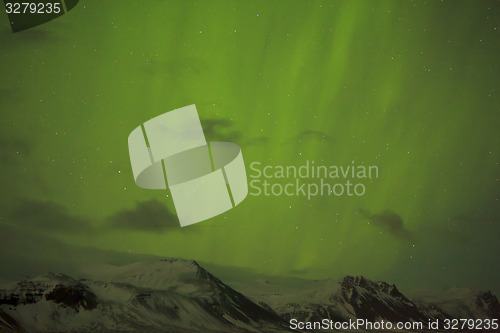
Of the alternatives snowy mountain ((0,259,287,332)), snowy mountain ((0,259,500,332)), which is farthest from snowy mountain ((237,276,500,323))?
snowy mountain ((0,259,287,332))

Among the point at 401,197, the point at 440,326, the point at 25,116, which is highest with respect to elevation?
the point at 25,116

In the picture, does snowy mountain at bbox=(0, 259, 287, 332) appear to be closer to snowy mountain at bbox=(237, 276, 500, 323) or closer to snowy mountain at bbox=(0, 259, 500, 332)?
snowy mountain at bbox=(0, 259, 500, 332)

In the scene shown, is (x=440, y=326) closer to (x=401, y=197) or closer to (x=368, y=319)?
(x=368, y=319)

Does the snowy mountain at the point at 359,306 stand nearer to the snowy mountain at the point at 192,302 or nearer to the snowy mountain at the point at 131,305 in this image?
the snowy mountain at the point at 192,302

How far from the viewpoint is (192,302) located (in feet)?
21.7

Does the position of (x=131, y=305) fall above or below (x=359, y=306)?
above

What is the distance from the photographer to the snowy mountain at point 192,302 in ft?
21.2

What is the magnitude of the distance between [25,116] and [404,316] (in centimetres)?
351

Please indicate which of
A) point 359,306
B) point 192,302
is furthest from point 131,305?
point 359,306

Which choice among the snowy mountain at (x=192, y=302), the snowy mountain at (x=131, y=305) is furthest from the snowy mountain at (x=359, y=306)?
the snowy mountain at (x=131, y=305)

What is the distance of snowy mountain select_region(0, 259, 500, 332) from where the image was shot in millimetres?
6477

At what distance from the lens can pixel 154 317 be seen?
21.4 ft

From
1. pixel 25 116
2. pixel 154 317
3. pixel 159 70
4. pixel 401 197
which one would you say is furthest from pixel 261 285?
pixel 25 116

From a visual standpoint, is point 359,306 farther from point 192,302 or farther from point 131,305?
point 131,305
